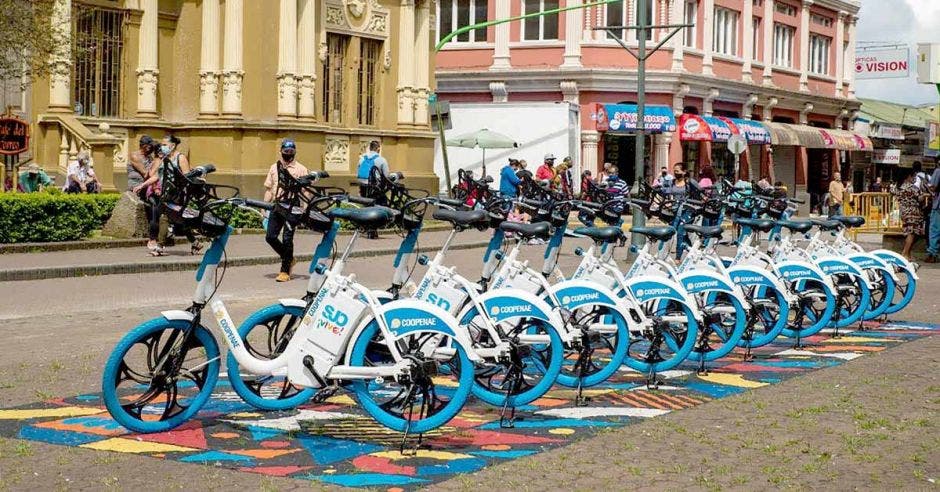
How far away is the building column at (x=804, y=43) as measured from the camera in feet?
194

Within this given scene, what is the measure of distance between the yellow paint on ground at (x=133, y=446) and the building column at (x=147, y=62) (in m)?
21.9

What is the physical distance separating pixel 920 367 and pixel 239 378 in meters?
5.50

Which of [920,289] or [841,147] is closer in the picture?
[920,289]

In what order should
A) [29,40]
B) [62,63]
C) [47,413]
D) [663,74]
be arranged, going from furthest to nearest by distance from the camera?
[663,74]
[62,63]
[29,40]
[47,413]

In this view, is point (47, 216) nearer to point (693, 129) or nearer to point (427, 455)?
point (427, 455)

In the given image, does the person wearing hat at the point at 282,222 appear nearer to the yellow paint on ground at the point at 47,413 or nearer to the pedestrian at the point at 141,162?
the yellow paint on ground at the point at 47,413

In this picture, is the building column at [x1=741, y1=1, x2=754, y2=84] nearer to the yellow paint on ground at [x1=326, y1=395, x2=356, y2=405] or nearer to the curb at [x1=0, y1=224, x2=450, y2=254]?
the curb at [x1=0, y1=224, x2=450, y2=254]

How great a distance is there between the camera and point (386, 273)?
792 inches

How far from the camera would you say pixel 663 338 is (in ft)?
32.3

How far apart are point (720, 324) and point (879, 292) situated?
3946 millimetres

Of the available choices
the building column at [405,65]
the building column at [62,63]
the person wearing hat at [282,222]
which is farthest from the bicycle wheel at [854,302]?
the building column at [405,65]

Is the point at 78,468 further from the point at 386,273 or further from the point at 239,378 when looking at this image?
the point at 386,273

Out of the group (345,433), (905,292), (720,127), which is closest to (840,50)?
(720,127)

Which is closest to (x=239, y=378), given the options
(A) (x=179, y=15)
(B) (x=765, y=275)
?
(B) (x=765, y=275)
